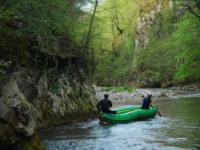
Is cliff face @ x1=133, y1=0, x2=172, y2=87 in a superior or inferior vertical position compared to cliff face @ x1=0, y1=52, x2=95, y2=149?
superior

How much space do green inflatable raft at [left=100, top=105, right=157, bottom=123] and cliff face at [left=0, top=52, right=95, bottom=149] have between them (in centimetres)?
136

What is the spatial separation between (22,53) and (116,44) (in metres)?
50.4

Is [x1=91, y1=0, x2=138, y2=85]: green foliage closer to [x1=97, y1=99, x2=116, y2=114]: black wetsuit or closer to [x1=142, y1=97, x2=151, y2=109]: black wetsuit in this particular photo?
[x1=142, y1=97, x2=151, y2=109]: black wetsuit

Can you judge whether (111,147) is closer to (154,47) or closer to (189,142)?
(189,142)

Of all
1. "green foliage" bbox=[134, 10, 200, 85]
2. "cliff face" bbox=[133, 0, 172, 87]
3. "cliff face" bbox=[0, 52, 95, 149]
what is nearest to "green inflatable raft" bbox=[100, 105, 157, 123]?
"cliff face" bbox=[0, 52, 95, 149]

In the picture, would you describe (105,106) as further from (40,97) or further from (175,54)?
(175,54)

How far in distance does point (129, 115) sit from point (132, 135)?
15.2ft

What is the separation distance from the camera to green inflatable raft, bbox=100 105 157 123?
20.3 meters

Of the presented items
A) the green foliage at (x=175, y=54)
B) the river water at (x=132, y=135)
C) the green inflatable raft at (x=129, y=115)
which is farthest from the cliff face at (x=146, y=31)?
the river water at (x=132, y=135)

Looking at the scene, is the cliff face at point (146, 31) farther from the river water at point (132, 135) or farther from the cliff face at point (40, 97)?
the river water at point (132, 135)

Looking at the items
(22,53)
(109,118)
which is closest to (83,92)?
(109,118)

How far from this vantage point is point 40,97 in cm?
1802

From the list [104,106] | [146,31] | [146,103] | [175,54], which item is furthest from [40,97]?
[146,31]

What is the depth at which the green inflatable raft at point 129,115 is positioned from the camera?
20312mm
